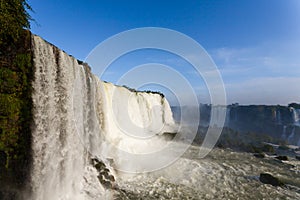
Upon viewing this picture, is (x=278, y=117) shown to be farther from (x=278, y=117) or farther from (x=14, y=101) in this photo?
(x=14, y=101)

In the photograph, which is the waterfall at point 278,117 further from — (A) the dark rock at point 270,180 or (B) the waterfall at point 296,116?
(A) the dark rock at point 270,180

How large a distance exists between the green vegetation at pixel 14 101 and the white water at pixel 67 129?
250 millimetres

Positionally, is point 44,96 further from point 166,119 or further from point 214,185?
point 166,119

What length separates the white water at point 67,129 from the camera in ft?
22.7

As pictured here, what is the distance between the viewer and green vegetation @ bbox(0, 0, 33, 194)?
6355 mm

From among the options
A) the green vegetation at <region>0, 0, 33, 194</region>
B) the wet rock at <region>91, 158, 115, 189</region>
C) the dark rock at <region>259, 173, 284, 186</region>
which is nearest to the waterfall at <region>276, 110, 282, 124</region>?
the dark rock at <region>259, 173, 284, 186</region>

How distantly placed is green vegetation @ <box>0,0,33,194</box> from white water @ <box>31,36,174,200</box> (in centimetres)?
25

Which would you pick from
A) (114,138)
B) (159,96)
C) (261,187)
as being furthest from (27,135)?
(159,96)

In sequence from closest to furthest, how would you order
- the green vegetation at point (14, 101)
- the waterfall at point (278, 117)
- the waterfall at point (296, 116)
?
the green vegetation at point (14, 101), the waterfall at point (296, 116), the waterfall at point (278, 117)

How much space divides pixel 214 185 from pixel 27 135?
932cm

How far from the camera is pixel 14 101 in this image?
21.7 feet

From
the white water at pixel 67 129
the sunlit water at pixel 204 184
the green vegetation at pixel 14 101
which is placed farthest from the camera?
the sunlit water at pixel 204 184

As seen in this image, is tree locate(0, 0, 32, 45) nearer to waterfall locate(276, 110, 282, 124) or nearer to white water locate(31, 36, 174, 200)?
white water locate(31, 36, 174, 200)

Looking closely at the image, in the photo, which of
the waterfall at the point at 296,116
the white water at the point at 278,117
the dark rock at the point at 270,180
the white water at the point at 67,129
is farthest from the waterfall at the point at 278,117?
the white water at the point at 67,129
